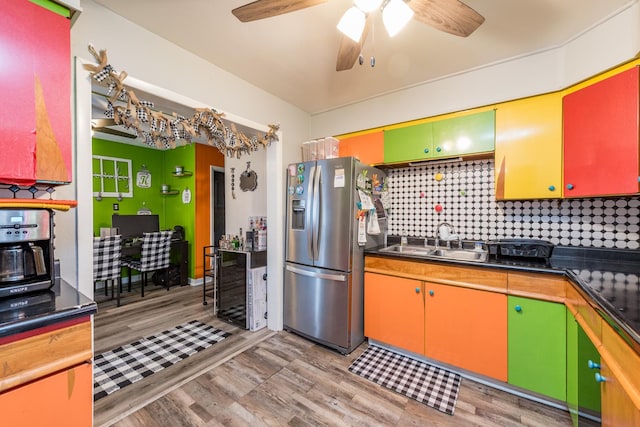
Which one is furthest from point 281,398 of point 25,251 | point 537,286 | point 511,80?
point 511,80

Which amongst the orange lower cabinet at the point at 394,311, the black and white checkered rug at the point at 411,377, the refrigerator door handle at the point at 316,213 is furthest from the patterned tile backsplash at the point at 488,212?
the black and white checkered rug at the point at 411,377

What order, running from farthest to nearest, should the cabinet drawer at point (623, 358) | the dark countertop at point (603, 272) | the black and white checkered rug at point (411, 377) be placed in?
the black and white checkered rug at point (411, 377) → the dark countertop at point (603, 272) → the cabinet drawer at point (623, 358)

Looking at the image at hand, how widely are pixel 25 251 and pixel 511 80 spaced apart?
317cm

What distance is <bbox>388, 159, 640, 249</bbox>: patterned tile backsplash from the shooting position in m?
1.89

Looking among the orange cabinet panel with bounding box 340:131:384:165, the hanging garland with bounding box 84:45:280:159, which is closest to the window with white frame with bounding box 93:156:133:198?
the hanging garland with bounding box 84:45:280:159

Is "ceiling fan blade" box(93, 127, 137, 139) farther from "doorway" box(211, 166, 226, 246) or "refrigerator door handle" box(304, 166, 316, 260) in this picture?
"refrigerator door handle" box(304, 166, 316, 260)

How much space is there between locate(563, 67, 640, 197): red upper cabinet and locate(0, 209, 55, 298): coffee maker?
A: 3026 millimetres

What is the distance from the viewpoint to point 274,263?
2.77 m

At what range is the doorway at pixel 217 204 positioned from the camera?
15.8ft

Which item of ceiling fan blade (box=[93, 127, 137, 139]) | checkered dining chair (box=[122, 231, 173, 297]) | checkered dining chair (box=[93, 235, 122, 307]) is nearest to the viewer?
checkered dining chair (box=[93, 235, 122, 307])

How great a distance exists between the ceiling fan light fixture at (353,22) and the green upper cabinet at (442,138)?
1327 millimetres

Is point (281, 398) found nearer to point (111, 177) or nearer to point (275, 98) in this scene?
point (275, 98)

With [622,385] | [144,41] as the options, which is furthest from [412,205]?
[144,41]

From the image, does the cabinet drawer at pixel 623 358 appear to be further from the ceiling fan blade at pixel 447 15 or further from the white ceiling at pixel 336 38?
the white ceiling at pixel 336 38
